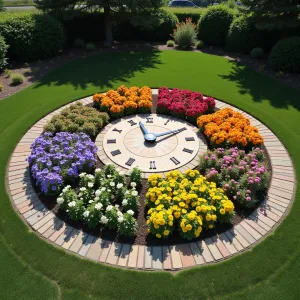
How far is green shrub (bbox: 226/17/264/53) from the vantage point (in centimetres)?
1417

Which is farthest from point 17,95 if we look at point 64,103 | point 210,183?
point 210,183

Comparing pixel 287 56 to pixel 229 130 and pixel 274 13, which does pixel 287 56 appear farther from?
pixel 229 130

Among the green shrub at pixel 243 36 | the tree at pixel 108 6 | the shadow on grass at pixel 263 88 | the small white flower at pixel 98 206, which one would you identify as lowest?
the small white flower at pixel 98 206

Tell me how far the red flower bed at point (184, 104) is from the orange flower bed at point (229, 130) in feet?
1.75

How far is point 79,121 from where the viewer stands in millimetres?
7676

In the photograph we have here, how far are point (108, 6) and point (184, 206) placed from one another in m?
13.5

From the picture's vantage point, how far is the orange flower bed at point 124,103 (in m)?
8.41

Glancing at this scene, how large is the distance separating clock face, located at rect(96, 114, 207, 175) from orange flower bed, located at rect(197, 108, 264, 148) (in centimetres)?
39

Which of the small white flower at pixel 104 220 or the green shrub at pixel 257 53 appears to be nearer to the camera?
the small white flower at pixel 104 220

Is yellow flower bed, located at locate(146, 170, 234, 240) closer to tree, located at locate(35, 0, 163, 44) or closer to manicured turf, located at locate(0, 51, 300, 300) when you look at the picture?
manicured turf, located at locate(0, 51, 300, 300)

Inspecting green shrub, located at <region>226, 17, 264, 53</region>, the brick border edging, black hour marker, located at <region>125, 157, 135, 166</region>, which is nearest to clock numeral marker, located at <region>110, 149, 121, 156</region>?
black hour marker, located at <region>125, 157, 135, 166</region>

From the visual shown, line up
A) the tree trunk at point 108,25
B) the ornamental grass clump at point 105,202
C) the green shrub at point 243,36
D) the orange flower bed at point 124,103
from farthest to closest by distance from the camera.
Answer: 1. the tree trunk at point 108,25
2. the green shrub at point 243,36
3. the orange flower bed at point 124,103
4. the ornamental grass clump at point 105,202

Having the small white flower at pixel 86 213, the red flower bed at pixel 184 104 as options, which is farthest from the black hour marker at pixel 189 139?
the small white flower at pixel 86 213

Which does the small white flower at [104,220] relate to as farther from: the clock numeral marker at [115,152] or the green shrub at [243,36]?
the green shrub at [243,36]
